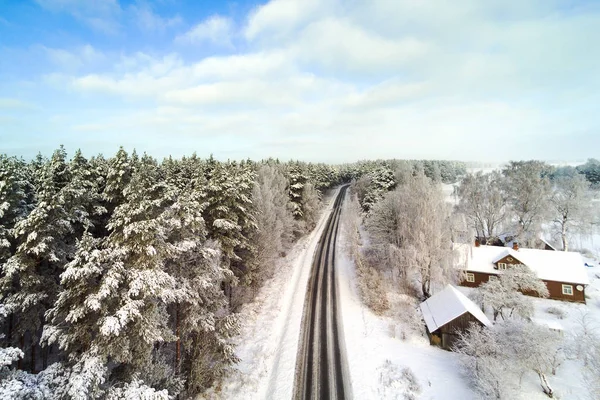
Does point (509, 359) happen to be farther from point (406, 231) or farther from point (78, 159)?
point (78, 159)

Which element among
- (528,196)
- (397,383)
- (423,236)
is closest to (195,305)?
(397,383)

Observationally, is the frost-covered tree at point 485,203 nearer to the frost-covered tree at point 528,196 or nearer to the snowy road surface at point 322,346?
the frost-covered tree at point 528,196

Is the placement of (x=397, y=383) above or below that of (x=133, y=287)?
below

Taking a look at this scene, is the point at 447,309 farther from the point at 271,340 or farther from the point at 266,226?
the point at 266,226

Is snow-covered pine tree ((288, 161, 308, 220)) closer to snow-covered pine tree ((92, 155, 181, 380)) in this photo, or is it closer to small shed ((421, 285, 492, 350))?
small shed ((421, 285, 492, 350))

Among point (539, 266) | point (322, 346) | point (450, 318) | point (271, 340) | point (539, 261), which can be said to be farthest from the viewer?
point (539, 261)

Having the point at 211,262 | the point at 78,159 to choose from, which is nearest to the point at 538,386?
the point at 211,262
